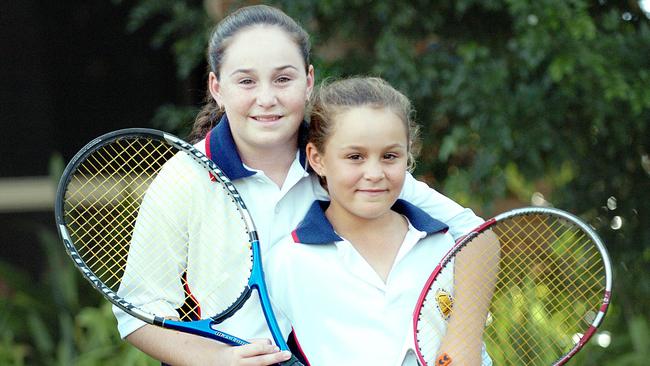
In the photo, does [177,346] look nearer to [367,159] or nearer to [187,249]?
[187,249]

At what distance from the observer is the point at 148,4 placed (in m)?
5.67

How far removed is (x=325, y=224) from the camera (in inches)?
124

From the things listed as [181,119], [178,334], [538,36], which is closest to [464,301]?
[178,334]

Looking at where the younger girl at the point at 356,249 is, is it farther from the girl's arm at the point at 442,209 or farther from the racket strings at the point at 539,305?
the racket strings at the point at 539,305

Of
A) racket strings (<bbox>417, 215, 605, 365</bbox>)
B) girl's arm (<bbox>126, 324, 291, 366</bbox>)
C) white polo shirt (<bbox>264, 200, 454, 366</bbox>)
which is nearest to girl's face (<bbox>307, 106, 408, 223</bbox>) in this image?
white polo shirt (<bbox>264, 200, 454, 366</bbox>)

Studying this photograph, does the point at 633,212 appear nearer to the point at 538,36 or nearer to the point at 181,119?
the point at 538,36

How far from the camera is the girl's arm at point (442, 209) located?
3.31m

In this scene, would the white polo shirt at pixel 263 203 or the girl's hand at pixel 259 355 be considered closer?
the girl's hand at pixel 259 355

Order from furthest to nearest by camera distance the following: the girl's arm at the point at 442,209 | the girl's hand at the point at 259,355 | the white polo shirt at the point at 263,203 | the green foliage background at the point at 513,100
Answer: the green foliage background at the point at 513,100 < the girl's arm at the point at 442,209 < the white polo shirt at the point at 263,203 < the girl's hand at the point at 259,355

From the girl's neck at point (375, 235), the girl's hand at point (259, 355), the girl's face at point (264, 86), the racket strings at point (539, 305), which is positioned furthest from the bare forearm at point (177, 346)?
the racket strings at point (539, 305)

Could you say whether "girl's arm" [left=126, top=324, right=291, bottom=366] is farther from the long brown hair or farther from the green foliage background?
the green foliage background

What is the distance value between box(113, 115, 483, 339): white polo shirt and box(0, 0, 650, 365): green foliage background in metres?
1.66

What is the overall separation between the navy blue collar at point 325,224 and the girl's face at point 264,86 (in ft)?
0.73

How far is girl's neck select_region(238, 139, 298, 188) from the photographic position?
3.25 metres
